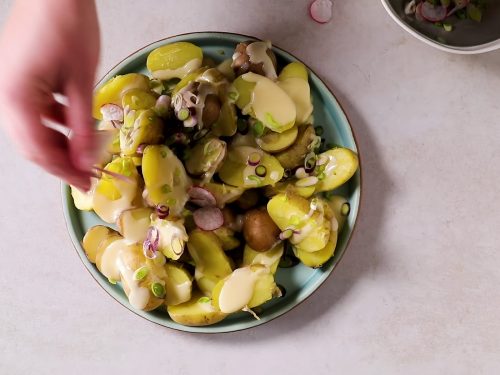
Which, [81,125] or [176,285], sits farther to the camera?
[176,285]

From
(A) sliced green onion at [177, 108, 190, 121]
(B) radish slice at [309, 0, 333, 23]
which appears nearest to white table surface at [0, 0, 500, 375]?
(B) radish slice at [309, 0, 333, 23]

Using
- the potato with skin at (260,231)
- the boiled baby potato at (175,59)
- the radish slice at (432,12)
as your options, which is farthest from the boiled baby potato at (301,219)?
the radish slice at (432,12)

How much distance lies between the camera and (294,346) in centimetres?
98

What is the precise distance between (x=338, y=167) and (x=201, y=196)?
191 millimetres

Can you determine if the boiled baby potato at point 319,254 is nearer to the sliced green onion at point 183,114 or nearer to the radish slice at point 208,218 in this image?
the radish slice at point 208,218

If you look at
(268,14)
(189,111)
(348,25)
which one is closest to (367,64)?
(348,25)

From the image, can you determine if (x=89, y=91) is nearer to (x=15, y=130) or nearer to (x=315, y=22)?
(x=15, y=130)

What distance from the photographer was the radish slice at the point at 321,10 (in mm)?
957

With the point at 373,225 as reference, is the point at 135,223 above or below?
above

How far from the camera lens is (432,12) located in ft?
3.05

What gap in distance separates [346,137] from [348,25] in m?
0.19

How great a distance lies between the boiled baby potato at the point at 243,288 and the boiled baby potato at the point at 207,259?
0.7 inches

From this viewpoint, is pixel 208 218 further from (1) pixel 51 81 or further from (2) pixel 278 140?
(1) pixel 51 81

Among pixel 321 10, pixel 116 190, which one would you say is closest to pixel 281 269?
pixel 116 190
